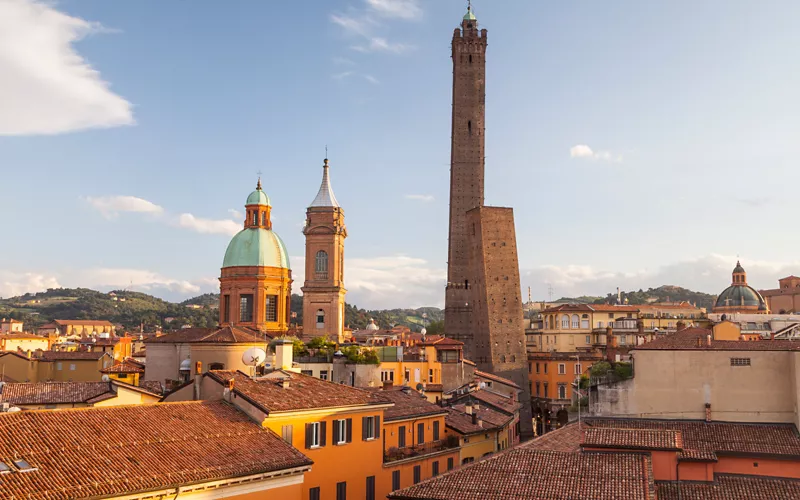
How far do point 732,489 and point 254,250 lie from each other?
46082 mm

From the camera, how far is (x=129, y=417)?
63.7 feet

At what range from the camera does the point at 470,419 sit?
3762cm

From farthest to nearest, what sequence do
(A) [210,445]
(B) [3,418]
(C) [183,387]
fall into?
(C) [183,387] → (A) [210,445] → (B) [3,418]

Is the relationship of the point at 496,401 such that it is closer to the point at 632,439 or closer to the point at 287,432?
the point at 632,439

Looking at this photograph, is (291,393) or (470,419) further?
(470,419)

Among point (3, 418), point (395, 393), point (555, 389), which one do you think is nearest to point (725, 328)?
point (395, 393)

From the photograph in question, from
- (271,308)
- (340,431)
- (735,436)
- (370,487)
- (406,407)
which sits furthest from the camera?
(271,308)

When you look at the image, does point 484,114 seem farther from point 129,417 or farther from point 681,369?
point 129,417

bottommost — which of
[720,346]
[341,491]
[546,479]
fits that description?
[341,491]

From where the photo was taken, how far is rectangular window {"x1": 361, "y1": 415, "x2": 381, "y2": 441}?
2503cm

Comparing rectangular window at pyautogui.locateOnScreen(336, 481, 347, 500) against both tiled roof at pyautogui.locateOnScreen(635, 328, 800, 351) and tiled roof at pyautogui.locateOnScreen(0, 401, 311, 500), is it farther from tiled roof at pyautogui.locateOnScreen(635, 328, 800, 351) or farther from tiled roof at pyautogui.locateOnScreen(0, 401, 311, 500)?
tiled roof at pyautogui.locateOnScreen(635, 328, 800, 351)

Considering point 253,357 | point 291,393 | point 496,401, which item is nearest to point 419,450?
point 253,357

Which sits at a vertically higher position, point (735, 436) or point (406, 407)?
point (406, 407)

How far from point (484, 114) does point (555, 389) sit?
3042cm
